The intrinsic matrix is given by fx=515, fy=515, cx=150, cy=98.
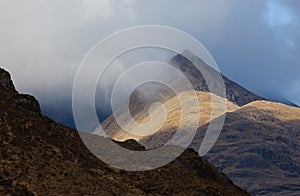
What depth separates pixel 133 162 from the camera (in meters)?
99.8

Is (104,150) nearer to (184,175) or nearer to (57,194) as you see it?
(184,175)

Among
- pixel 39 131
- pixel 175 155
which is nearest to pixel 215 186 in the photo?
pixel 175 155

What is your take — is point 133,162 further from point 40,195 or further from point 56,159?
point 40,195

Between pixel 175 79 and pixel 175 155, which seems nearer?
pixel 175 79

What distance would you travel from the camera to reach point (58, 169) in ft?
275

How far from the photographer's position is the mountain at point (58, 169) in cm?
7906

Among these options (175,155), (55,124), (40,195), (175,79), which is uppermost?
(175,79)

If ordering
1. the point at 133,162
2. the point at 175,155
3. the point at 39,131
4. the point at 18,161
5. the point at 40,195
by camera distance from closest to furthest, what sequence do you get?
the point at 40,195 < the point at 18,161 < the point at 39,131 < the point at 133,162 < the point at 175,155

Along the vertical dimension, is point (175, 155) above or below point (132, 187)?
above

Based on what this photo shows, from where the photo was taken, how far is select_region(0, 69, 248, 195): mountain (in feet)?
259

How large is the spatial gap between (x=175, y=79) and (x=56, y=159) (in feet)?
83.9

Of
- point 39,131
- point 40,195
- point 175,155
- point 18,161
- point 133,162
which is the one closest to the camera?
point 40,195

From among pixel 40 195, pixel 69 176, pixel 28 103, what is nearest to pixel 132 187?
pixel 69 176

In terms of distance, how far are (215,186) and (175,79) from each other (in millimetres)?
20974
